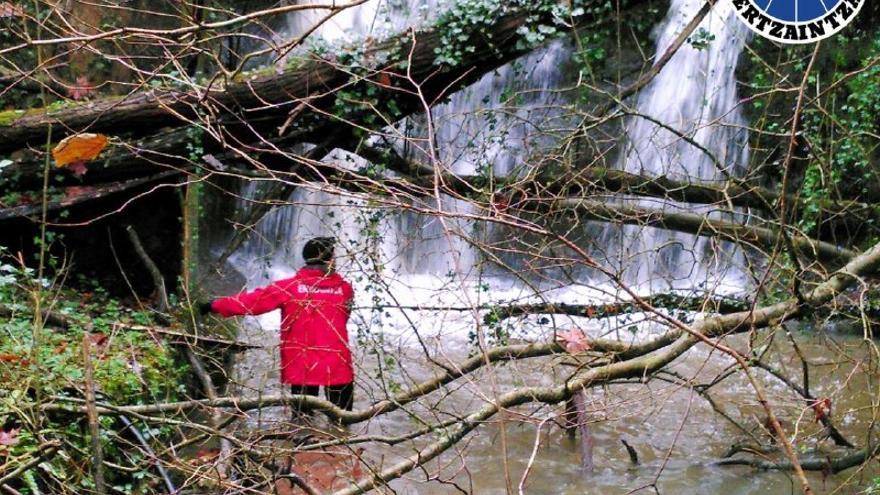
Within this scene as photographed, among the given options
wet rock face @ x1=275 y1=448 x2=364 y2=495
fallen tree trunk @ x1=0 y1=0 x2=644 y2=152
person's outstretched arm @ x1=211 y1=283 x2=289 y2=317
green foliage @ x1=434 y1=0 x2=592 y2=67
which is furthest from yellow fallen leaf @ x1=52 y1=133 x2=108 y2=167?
green foliage @ x1=434 y1=0 x2=592 y2=67

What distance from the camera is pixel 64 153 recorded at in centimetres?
645

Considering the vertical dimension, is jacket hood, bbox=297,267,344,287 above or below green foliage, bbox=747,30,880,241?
below

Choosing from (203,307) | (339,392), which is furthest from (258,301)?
(203,307)

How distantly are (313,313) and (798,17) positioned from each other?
391cm

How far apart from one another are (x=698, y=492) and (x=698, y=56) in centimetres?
755

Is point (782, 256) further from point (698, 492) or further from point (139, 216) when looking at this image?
point (139, 216)

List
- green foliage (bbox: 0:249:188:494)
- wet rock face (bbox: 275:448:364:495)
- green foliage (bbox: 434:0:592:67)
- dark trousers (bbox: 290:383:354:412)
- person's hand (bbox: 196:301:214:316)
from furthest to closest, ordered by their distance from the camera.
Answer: green foliage (bbox: 434:0:592:67) < person's hand (bbox: 196:301:214:316) < dark trousers (bbox: 290:383:354:412) < wet rock face (bbox: 275:448:364:495) < green foliage (bbox: 0:249:188:494)

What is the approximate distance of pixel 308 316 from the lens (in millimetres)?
6238

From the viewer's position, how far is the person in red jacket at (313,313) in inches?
240

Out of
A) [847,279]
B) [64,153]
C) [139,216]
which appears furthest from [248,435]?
[139,216]

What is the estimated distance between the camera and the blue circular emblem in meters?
6.07

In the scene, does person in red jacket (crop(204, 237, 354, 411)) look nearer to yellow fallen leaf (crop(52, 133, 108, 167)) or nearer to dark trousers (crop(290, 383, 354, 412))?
dark trousers (crop(290, 383, 354, 412))

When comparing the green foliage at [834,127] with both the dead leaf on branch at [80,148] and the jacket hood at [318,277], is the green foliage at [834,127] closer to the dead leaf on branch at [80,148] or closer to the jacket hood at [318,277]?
the jacket hood at [318,277]

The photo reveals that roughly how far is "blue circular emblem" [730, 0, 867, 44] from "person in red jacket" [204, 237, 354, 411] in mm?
3491
